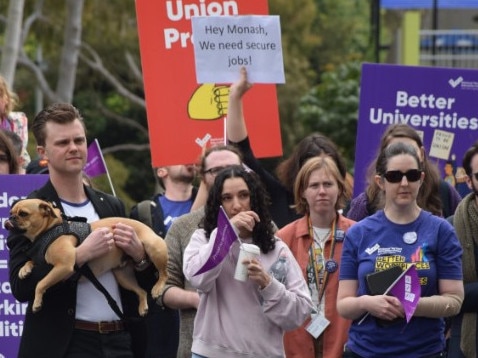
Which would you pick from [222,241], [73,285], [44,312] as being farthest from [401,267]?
[44,312]

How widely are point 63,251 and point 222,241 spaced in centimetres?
80

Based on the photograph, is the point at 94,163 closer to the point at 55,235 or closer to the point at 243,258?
the point at 243,258

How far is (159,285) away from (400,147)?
4.54ft

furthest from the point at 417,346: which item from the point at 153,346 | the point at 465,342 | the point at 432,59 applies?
the point at 432,59

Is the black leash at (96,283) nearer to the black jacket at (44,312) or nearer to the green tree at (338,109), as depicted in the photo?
the black jacket at (44,312)

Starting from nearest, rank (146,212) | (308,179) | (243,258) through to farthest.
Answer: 1. (243,258)
2. (308,179)
3. (146,212)

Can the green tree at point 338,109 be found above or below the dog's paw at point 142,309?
below

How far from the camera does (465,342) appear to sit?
7.52 meters

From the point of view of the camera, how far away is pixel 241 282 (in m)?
6.89

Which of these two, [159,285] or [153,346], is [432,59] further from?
[159,285]

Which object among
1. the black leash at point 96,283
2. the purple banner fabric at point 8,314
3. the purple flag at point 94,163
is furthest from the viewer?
the purple flag at point 94,163

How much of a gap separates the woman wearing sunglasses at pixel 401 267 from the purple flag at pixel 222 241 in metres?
0.62

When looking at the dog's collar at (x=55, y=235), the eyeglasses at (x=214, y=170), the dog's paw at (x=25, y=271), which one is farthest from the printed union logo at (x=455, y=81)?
the dog's paw at (x=25, y=271)

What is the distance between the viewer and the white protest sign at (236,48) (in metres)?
8.93
